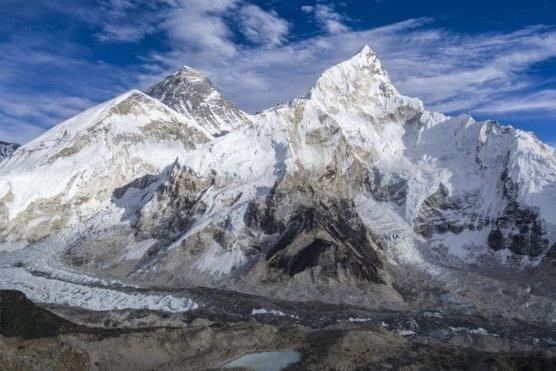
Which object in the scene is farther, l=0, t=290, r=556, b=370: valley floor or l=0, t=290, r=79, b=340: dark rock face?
l=0, t=290, r=79, b=340: dark rock face

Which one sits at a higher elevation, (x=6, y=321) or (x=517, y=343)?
(x=6, y=321)

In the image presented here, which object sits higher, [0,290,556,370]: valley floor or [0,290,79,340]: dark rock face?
[0,290,79,340]: dark rock face

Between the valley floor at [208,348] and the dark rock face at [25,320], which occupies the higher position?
the dark rock face at [25,320]

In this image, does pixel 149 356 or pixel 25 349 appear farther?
pixel 149 356

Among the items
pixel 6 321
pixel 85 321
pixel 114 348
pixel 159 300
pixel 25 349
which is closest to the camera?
pixel 25 349

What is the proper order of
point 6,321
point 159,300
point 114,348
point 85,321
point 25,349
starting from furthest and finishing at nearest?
point 159,300 → point 85,321 → point 6,321 → point 114,348 → point 25,349

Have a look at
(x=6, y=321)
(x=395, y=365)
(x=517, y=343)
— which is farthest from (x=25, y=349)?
(x=517, y=343)

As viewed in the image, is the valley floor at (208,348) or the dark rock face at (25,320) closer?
the valley floor at (208,348)

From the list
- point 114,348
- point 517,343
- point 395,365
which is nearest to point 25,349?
point 114,348

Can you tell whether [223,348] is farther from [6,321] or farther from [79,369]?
[6,321]

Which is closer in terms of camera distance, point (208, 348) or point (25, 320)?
point (208, 348)

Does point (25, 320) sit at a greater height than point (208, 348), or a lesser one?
greater
